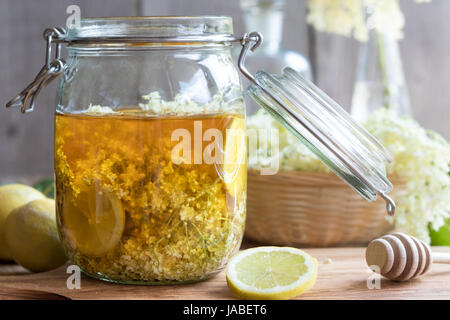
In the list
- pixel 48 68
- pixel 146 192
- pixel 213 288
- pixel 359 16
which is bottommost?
pixel 213 288

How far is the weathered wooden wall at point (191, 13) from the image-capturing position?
154 centimetres

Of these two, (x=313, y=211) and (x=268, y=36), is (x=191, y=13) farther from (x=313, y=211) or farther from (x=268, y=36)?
(x=313, y=211)

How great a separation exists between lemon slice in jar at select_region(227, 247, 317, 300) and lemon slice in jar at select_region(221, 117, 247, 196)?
8cm

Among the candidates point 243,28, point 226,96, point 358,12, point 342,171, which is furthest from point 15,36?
point 342,171

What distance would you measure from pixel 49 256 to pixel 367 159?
418 millimetres

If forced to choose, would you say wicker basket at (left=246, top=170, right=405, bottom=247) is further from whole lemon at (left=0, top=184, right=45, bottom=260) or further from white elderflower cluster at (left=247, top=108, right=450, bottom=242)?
whole lemon at (left=0, top=184, right=45, bottom=260)

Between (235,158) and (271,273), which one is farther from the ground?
(235,158)

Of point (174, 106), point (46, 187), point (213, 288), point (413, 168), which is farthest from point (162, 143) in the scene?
point (46, 187)

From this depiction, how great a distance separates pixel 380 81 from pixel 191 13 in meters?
0.55

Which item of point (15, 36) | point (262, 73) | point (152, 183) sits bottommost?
point (152, 183)

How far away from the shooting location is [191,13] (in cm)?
154

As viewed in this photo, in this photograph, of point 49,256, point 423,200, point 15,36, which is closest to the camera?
point 49,256

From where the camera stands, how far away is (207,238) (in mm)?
708

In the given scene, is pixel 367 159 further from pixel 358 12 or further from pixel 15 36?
pixel 15 36
